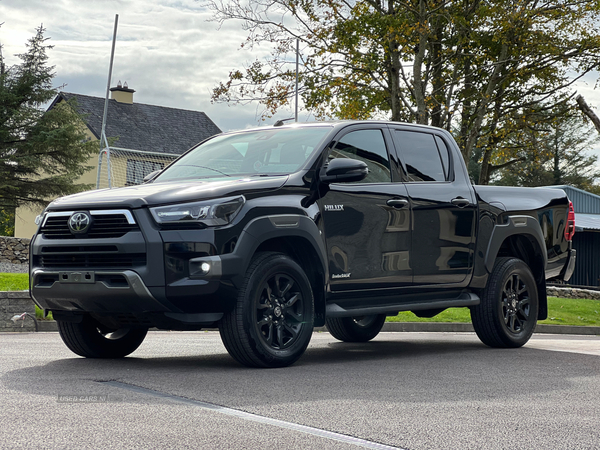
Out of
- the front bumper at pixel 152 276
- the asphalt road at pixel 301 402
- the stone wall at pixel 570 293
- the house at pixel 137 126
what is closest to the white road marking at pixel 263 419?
the asphalt road at pixel 301 402

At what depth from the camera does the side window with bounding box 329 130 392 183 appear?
25.2 feet

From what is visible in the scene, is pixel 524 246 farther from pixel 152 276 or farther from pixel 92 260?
pixel 92 260

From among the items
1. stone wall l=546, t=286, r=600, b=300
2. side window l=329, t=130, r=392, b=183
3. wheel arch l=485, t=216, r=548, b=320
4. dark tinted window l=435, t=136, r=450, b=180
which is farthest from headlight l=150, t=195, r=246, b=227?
stone wall l=546, t=286, r=600, b=300

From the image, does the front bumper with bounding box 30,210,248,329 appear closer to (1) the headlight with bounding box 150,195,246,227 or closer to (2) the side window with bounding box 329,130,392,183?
(1) the headlight with bounding box 150,195,246,227

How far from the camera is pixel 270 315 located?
21.9 feet

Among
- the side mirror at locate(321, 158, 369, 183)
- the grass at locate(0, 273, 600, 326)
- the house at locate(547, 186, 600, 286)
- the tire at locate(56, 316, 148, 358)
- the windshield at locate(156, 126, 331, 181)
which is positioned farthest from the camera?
the house at locate(547, 186, 600, 286)

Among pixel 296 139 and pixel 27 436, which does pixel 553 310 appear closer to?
pixel 296 139

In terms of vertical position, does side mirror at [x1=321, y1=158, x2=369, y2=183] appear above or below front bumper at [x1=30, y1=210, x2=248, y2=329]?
above

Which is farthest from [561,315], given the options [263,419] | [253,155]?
[263,419]

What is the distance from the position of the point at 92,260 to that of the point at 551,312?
14896mm

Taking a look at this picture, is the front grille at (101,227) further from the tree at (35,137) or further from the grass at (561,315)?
the tree at (35,137)

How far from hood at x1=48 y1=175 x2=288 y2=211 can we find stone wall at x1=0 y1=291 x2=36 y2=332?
17.4 feet

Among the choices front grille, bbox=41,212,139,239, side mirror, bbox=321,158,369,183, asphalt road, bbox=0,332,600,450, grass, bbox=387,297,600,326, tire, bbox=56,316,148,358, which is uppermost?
side mirror, bbox=321,158,369,183

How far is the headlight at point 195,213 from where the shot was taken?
6223 mm
